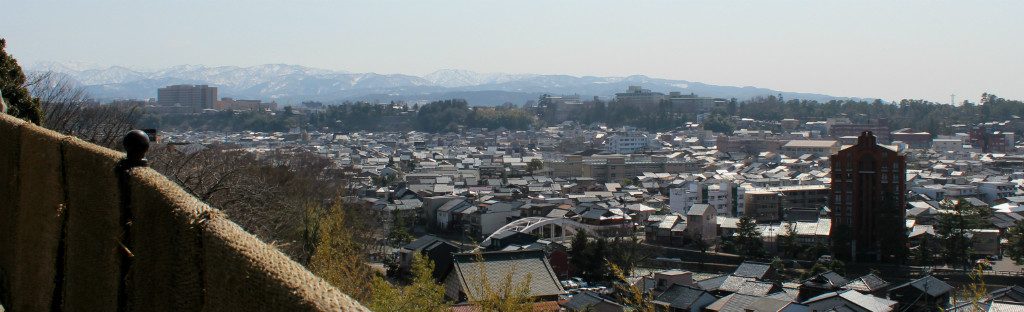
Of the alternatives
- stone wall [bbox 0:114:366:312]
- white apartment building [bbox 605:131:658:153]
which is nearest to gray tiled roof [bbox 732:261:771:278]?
stone wall [bbox 0:114:366:312]

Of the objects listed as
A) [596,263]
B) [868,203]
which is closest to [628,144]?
[868,203]

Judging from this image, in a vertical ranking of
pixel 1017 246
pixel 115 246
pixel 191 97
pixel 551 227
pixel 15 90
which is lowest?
pixel 551 227

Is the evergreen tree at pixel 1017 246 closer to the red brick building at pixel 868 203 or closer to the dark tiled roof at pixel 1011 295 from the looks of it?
the red brick building at pixel 868 203

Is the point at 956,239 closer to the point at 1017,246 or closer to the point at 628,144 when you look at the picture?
the point at 1017,246

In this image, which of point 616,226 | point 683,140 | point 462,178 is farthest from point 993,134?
point 616,226

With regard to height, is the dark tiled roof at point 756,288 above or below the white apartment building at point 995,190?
below

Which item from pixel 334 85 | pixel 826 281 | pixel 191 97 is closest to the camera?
pixel 826 281

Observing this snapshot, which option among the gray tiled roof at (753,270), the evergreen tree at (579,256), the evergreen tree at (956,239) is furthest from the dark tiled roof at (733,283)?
the evergreen tree at (956,239)
